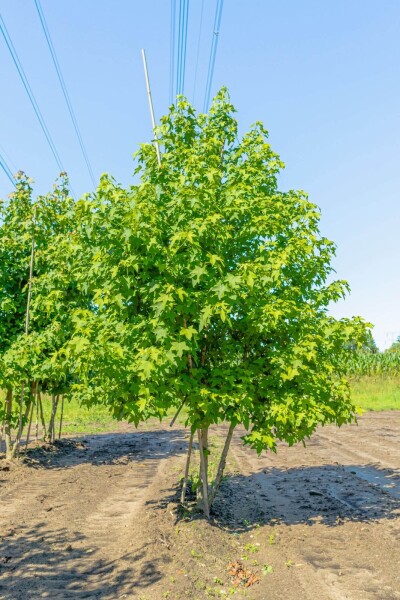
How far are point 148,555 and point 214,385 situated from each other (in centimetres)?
234

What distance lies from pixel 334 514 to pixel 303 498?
4.52 ft

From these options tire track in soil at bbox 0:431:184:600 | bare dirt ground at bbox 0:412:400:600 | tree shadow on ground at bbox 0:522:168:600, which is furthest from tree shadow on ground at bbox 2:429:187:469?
tree shadow on ground at bbox 0:522:168:600

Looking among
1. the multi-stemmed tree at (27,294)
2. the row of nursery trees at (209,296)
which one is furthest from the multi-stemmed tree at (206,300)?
the multi-stemmed tree at (27,294)

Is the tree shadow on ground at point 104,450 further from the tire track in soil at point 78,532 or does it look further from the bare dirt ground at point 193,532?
the tire track in soil at point 78,532

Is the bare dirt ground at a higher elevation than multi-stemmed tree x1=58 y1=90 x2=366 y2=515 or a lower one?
lower

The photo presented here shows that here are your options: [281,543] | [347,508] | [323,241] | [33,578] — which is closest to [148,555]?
[33,578]

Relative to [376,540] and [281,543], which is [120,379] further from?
[376,540]

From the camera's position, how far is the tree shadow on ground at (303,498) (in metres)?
8.94

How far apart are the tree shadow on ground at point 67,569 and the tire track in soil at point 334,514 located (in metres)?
1.87

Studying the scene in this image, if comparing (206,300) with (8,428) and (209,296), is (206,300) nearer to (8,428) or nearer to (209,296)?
(209,296)

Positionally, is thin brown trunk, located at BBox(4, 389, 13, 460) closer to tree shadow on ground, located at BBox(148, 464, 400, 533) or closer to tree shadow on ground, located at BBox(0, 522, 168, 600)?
tree shadow on ground, located at BBox(148, 464, 400, 533)

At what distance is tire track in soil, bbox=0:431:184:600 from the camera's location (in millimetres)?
6113

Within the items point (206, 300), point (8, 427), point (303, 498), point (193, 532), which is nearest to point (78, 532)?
point (193, 532)

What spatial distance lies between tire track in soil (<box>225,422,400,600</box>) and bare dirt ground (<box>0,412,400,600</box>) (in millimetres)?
26
